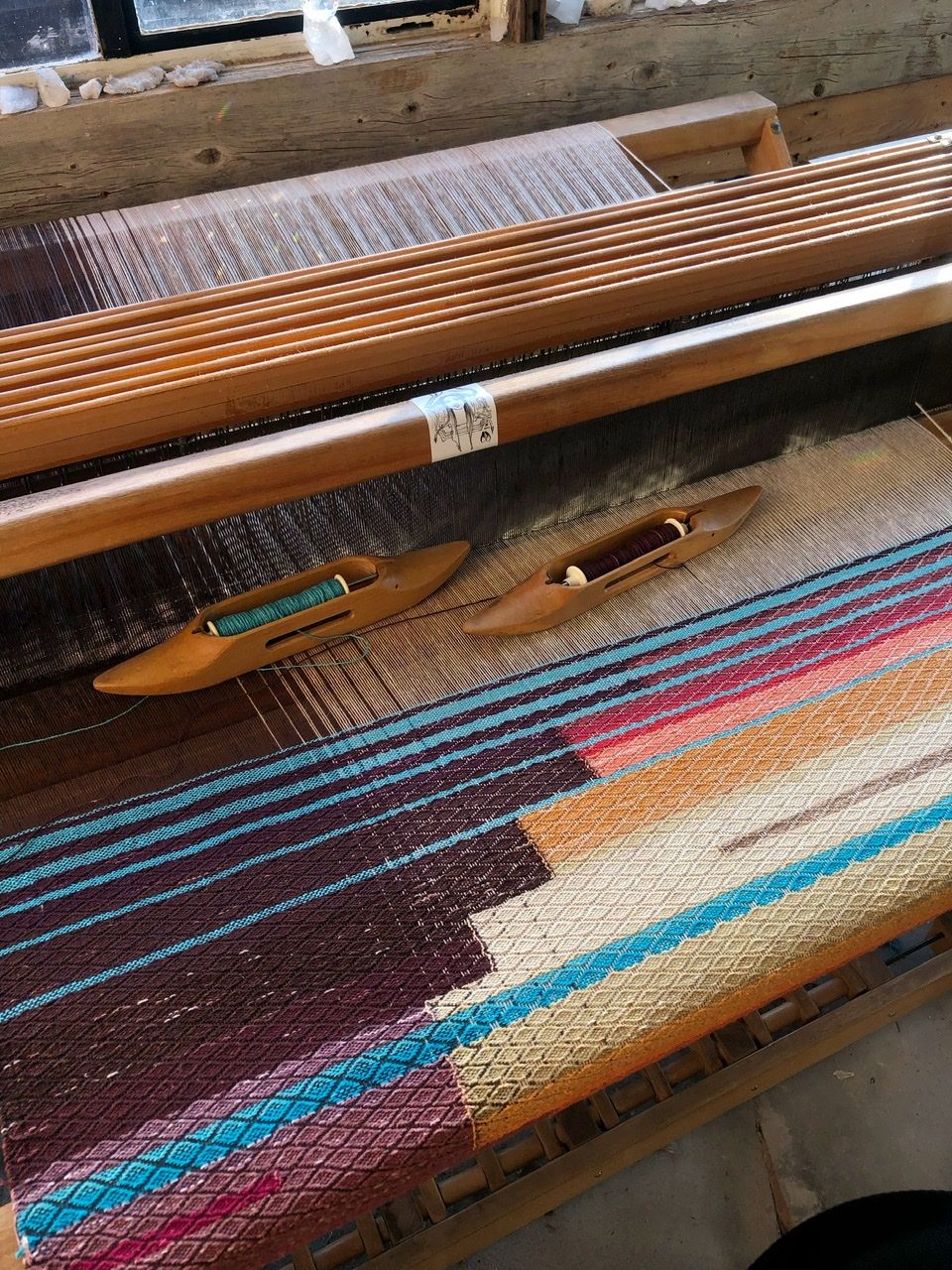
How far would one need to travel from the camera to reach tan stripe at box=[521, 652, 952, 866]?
4.49 feet

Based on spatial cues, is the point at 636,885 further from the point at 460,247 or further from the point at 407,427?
the point at 460,247

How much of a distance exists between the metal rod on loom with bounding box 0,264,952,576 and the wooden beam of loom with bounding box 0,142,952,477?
0.39ft

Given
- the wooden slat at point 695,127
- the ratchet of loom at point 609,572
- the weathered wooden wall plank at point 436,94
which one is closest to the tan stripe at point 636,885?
the ratchet of loom at point 609,572

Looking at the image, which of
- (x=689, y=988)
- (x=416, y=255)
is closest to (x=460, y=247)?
(x=416, y=255)

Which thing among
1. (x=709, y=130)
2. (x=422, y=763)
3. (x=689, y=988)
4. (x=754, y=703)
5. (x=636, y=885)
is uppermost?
(x=709, y=130)

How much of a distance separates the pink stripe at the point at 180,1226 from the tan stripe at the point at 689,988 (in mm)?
207

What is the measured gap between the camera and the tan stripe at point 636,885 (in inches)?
49.1

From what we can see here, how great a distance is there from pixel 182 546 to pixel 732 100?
157 centimetres

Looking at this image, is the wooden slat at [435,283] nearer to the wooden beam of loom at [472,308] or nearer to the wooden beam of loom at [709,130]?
the wooden beam of loom at [472,308]

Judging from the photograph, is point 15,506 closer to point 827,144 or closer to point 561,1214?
point 561,1214

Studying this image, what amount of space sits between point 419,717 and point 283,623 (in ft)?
0.70

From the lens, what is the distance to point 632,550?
1.67 m

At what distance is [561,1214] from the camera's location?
193 centimetres

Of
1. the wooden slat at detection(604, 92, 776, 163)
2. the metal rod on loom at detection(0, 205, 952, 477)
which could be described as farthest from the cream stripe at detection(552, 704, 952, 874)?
the wooden slat at detection(604, 92, 776, 163)
